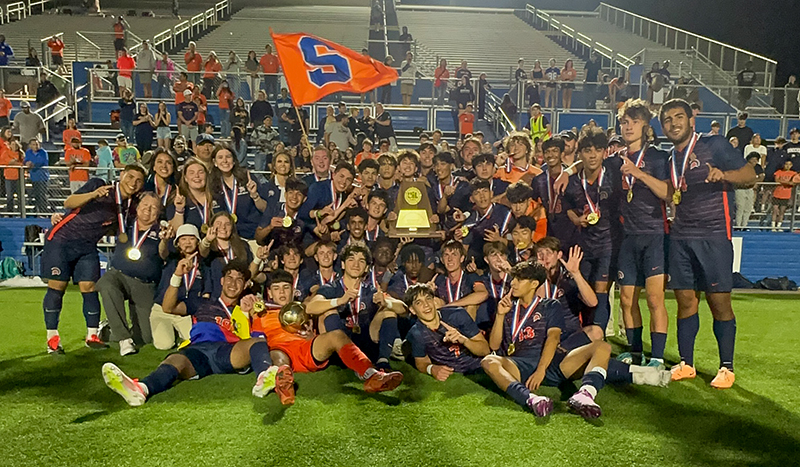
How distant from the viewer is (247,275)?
5.62 meters

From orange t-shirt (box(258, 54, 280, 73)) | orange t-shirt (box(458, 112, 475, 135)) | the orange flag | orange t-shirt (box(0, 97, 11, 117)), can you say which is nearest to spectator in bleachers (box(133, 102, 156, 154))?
orange t-shirt (box(0, 97, 11, 117))

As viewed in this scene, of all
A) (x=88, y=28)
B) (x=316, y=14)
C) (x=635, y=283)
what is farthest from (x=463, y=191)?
(x=316, y=14)

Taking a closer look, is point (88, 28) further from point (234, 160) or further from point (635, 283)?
point (635, 283)

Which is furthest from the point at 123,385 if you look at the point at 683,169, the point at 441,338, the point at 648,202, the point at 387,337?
the point at 683,169

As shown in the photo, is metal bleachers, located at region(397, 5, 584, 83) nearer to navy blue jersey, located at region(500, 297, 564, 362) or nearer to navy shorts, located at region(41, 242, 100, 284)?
navy shorts, located at region(41, 242, 100, 284)

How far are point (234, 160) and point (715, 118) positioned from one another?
1271 centimetres

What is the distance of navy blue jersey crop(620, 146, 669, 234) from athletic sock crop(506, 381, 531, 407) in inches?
62.9

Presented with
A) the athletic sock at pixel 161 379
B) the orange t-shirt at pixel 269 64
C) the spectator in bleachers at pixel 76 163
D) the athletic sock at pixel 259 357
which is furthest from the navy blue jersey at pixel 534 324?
the orange t-shirt at pixel 269 64

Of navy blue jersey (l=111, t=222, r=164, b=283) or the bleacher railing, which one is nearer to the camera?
navy blue jersey (l=111, t=222, r=164, b=283)

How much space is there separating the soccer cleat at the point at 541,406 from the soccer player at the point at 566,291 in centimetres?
73

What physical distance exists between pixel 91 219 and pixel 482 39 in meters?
22.5

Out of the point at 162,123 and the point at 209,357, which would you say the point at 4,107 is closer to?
the point at 162,123

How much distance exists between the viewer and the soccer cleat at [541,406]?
443 centimetres

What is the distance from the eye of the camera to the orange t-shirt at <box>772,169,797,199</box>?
12.3 m
